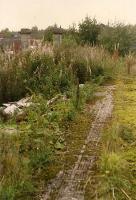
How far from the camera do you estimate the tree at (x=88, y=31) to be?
20.9m

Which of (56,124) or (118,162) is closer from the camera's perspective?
(118,162)

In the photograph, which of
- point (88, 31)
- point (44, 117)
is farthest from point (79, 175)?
point (88, 31)

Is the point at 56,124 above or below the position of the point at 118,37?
below

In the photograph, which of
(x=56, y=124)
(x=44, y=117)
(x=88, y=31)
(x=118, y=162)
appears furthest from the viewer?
(x=88, y=31)

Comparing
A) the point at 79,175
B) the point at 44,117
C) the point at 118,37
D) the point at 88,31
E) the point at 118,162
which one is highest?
the point at 88,31

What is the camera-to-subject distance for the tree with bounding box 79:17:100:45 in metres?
20.9

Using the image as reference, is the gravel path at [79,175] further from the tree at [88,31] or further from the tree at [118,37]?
the tree at [88,31]

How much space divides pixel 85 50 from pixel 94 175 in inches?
360

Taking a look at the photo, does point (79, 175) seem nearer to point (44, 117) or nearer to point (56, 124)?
point (56, 124)

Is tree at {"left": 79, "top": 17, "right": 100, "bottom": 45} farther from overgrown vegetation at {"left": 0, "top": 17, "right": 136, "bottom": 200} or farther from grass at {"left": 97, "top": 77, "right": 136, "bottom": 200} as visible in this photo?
grass at {"left": 97, "top": 77, "right": 136, "bottom": 200}

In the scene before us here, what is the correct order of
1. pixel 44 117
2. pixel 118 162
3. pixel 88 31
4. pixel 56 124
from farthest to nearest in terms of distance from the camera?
pixel 88 31 < pixel 44 117 < pixel 56 124 < pixel 118 162

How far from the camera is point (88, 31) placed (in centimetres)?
2095

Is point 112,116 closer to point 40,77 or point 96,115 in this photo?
point 96,115

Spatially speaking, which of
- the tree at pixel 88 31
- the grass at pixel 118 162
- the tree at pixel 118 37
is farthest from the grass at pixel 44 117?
the tree at pixel 88 31
